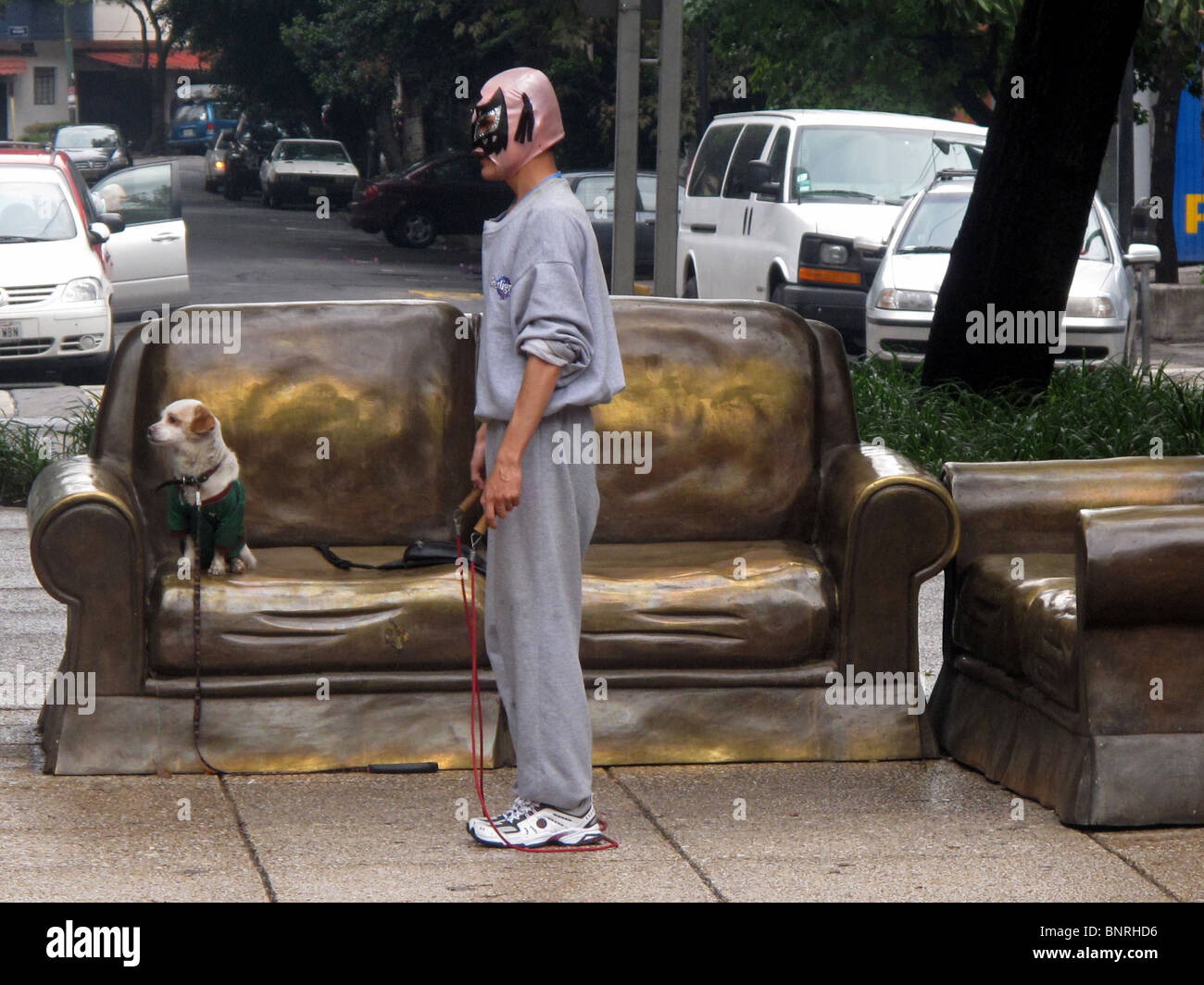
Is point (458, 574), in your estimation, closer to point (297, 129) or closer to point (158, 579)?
point (158, 579)

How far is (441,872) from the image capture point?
177 inches

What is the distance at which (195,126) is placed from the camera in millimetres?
69000

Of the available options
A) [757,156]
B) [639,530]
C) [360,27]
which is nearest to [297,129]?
[360,27]

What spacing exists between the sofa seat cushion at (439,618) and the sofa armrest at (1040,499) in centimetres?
56

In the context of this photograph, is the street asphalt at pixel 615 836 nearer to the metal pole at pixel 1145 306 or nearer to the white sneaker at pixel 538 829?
the white sneaker at pixel 538 829

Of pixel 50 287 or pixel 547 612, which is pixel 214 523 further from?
pixel 50 287

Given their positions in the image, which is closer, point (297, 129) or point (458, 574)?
point (458, 574)

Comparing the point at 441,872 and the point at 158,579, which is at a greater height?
the point at 158,579

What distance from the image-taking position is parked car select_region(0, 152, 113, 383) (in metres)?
14.4

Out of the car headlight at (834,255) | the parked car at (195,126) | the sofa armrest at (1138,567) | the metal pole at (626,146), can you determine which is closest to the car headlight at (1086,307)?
the car headlight at (834,255)

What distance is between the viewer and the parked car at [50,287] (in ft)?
47.2

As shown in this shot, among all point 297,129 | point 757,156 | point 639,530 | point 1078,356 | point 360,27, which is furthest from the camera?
point 297,129

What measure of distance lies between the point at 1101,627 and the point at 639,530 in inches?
69.1

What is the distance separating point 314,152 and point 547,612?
38031 mm
